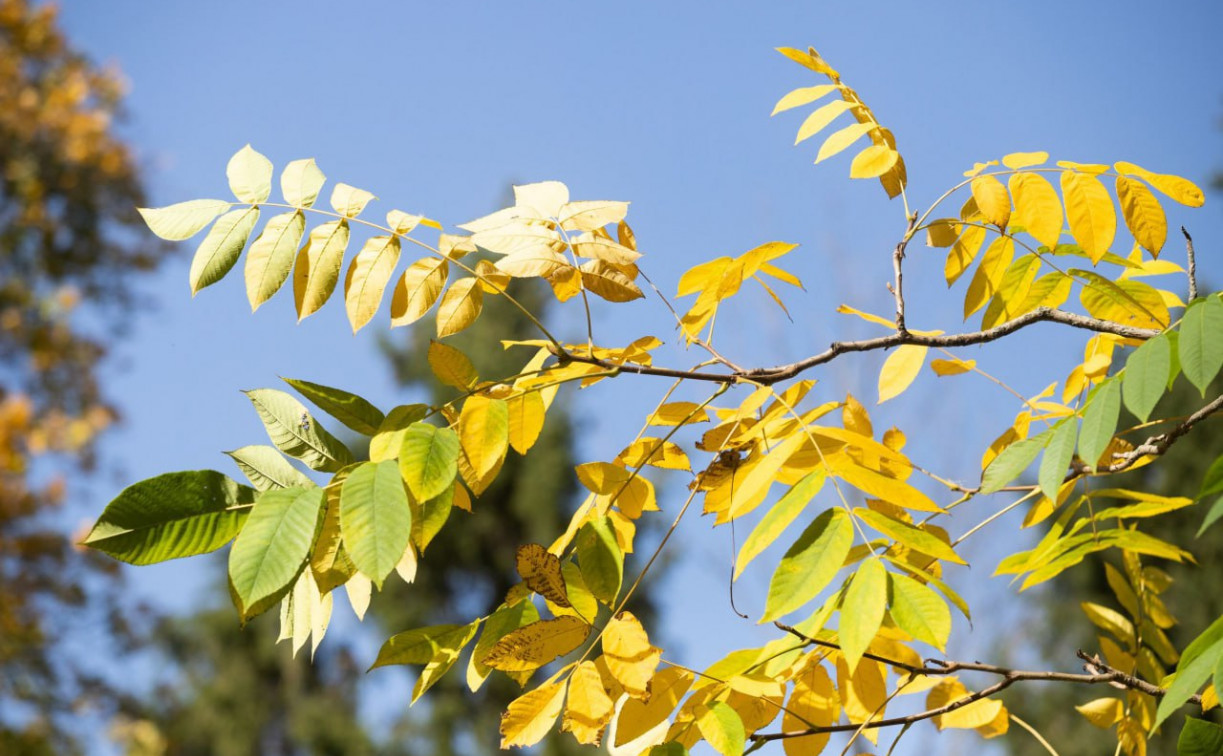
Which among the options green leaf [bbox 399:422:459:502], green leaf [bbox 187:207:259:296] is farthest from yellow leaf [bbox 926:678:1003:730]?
green leaf [bbox 187:207:259:296]

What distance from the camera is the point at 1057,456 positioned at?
726mm

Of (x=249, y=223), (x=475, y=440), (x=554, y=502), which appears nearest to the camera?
(x=475, y=440)

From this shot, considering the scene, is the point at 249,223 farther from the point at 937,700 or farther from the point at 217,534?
the point at 937,700

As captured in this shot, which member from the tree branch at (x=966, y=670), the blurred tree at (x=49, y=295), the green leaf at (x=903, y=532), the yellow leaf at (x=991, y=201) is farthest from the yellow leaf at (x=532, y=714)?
the blurred tree at (x=49, y=295)

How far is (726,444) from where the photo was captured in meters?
0.90

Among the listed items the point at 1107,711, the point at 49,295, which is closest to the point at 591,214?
the point at 1107,711

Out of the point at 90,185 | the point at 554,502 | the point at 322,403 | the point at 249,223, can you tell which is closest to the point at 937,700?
the point at 322,403

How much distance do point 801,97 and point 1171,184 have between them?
16.0 inches

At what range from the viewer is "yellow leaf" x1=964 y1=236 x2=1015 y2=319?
104 centimetres

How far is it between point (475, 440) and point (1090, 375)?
799mm

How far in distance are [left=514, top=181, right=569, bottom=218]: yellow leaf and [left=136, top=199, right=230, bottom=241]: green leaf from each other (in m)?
0.30

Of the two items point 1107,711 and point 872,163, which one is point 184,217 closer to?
point 872,163

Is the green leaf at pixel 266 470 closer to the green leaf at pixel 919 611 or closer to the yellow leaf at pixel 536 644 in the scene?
the yellow leaf at pixel 536 644

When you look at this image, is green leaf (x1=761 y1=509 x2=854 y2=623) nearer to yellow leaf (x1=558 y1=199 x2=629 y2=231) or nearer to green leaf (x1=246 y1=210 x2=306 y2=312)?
yellow leaf (x1=558 y1=199 x2=629 y2=231)
